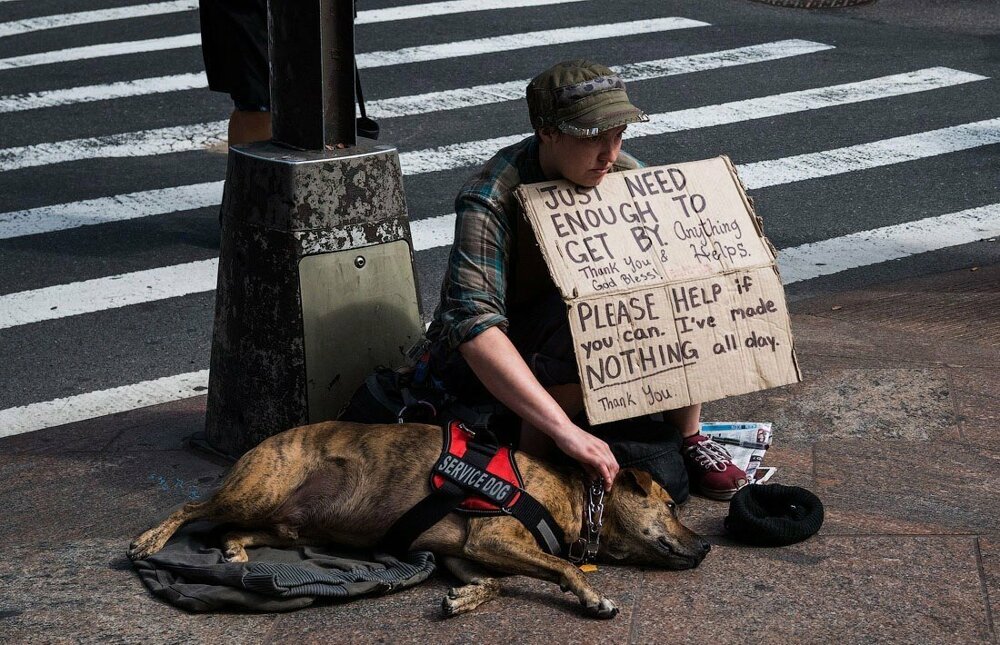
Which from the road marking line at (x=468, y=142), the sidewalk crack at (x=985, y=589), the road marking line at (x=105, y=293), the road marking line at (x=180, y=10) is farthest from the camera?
the road marking line at (x=180, y=10)

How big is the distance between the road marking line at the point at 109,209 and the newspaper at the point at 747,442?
4696 millimetres

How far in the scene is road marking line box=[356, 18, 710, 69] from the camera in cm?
1186

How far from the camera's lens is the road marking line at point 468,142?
941 centimetres

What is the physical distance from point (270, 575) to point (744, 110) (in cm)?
774

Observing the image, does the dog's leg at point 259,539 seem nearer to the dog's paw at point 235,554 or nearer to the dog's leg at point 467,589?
the dog's paw at point 235,554

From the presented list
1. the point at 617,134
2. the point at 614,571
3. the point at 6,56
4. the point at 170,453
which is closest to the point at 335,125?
the point at 617,134

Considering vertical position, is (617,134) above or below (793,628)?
above

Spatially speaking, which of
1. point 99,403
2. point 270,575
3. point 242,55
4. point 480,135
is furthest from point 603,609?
point 480,135

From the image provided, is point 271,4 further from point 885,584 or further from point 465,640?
point 885,584

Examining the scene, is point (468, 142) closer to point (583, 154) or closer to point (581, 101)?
point (583, 154)

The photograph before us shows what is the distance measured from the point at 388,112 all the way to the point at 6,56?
12.5 ft

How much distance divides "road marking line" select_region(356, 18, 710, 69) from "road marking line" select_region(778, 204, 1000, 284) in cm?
484

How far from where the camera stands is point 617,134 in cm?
420

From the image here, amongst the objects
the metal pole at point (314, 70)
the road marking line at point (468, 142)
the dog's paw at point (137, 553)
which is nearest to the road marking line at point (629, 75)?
the road marking line at point (468, 142)
